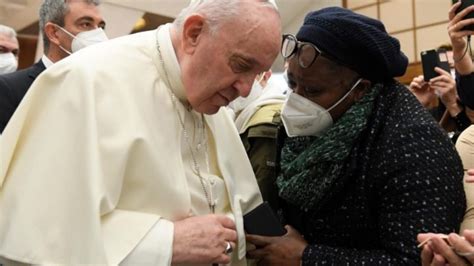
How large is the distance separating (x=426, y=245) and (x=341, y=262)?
263mm

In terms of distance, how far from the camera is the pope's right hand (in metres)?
1.28

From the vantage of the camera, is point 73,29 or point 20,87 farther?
point 73,29

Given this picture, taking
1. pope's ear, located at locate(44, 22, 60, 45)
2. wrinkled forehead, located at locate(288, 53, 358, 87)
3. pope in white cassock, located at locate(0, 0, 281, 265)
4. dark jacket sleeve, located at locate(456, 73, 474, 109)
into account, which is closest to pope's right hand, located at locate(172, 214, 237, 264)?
pope in white cassock, located at locate(0, 0, 281, 265)

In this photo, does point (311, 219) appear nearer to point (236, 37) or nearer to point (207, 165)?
point (207, 165)

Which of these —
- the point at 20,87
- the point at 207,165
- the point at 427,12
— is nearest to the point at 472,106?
the point at 207,165

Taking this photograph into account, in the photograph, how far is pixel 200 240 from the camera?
1.29 metres

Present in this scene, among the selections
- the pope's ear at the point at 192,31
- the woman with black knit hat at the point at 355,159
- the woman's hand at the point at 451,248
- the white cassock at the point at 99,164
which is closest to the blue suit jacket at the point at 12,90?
the white cassock at the point at 99,164

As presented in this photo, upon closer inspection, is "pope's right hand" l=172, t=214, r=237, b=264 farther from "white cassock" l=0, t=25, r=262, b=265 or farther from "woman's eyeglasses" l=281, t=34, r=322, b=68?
"woman's eyeglasses" l=281, t=34, r=322, b=68

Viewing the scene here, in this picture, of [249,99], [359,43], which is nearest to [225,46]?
[359,43]

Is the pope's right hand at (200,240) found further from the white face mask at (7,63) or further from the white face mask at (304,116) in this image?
the white face mask at (7,63)

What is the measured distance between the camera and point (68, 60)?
4.49ft

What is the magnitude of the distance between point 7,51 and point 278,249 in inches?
94.3

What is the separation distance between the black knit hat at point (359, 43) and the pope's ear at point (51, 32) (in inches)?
57.9

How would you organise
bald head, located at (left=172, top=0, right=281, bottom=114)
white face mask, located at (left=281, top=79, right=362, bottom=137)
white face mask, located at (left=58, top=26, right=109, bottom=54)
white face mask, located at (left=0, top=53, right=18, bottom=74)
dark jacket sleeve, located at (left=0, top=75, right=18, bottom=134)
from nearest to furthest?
bald head, located at (left=172, top=0, right=281, bottom=114) → white face mask, located at (left=281, top=79, right=362, bottom=137) → dark jacket sleeve, located at (left=0, top=75, right=18, bottom=134) → white face mask, located at (left=58, top=26, right=109, bottom=54) → white face mask, located at (left=0, top=53, right=18, bottom=74)
